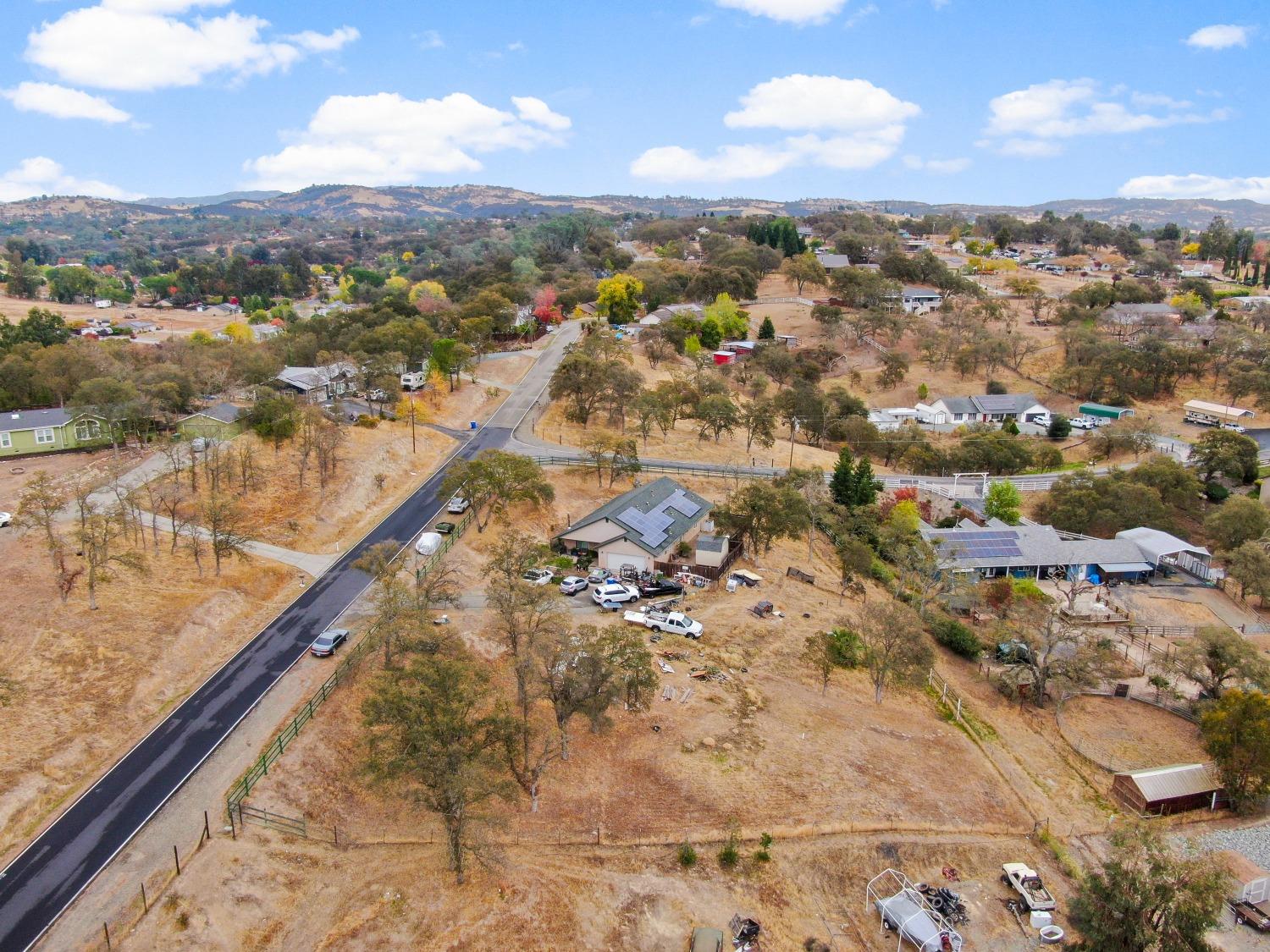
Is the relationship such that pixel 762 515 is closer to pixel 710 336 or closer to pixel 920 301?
pixel 710 336

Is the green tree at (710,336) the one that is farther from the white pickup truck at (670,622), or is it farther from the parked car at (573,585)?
the white pickup truck at (670,622)

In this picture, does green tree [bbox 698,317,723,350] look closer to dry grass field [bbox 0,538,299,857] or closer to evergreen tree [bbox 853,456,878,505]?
evergreen tree [bbox 853,456,878,505]

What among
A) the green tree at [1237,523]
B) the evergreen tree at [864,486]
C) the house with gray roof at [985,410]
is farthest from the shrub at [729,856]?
the house with gray roof at [985,410]

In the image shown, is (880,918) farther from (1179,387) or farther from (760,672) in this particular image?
(1179,387)

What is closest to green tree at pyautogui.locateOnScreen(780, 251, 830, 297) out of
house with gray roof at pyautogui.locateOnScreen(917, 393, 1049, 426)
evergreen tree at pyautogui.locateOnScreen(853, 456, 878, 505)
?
house with gray roof at pyautogui.locateOnScreen(917, 393, 1049, 426)

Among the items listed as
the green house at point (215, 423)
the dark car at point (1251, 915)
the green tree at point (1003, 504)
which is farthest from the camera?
the green tree at point (1003, 504)
